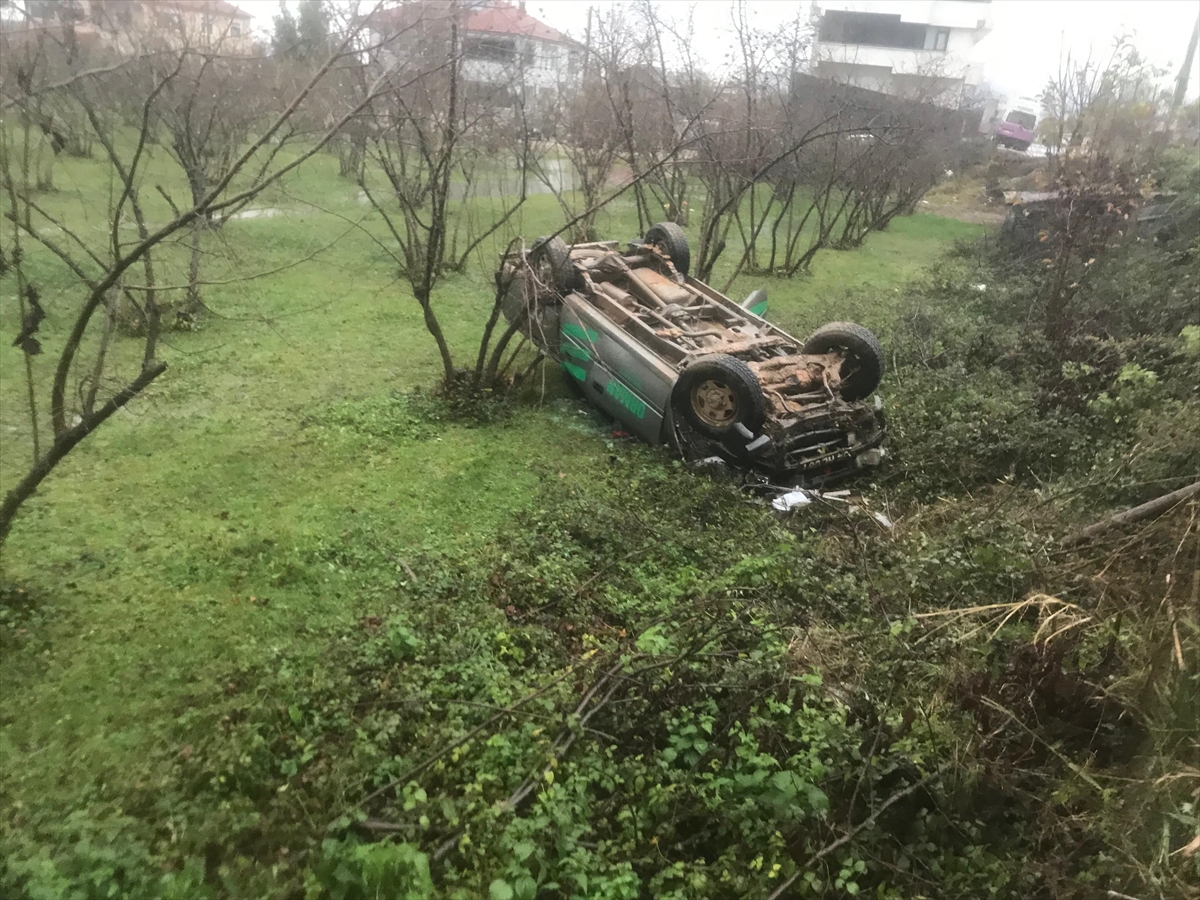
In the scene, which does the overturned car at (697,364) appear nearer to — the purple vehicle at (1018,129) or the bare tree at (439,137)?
the bare tree at (439,137)

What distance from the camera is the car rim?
6.23 meters

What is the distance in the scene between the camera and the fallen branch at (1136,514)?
13.4 feet

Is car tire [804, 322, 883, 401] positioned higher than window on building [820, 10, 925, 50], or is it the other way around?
window on building [820, 10, 925, 50]

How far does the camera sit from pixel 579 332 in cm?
748

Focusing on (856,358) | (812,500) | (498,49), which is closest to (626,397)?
(812,500)

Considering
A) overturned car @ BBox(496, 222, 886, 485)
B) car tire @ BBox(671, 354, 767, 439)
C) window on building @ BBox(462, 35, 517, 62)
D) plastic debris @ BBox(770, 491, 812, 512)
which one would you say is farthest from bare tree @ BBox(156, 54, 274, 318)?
plastic debris @ BBox(770, 491, 812, 512)

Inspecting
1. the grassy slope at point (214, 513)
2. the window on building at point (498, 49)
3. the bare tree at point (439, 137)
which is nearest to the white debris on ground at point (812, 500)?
the grassy slope at point (214, 513)

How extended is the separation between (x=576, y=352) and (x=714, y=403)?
6.41 feet

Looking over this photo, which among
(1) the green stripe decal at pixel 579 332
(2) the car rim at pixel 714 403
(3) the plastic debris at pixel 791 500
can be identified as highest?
(1) the green stripe decal at pixel 579 332

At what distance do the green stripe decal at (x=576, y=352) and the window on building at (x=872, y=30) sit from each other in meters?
15.0

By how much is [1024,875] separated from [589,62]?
48.6 ft

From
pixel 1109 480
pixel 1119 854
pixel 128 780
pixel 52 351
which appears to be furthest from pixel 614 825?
pixel 52 351

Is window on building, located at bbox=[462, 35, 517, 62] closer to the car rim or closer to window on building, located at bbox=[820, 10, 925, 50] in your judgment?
the car rim

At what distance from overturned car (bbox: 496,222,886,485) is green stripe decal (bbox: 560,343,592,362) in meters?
0.01
